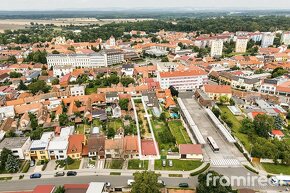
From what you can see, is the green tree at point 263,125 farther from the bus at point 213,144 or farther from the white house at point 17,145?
the white house at point 17,145

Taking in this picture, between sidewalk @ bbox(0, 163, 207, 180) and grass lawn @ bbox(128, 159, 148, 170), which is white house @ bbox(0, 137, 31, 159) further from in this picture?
grass lawn @ bbox(128, 159, 148, 170)

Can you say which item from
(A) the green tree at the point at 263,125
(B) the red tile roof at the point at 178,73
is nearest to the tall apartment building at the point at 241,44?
(B) the red tile roof at the point at 178,73

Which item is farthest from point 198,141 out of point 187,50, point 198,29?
point 198,29

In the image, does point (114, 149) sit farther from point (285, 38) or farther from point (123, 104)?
point (285, 38)

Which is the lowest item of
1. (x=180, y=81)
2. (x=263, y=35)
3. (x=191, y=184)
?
(x=191, y=184)

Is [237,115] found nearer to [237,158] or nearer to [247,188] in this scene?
[237,158]
